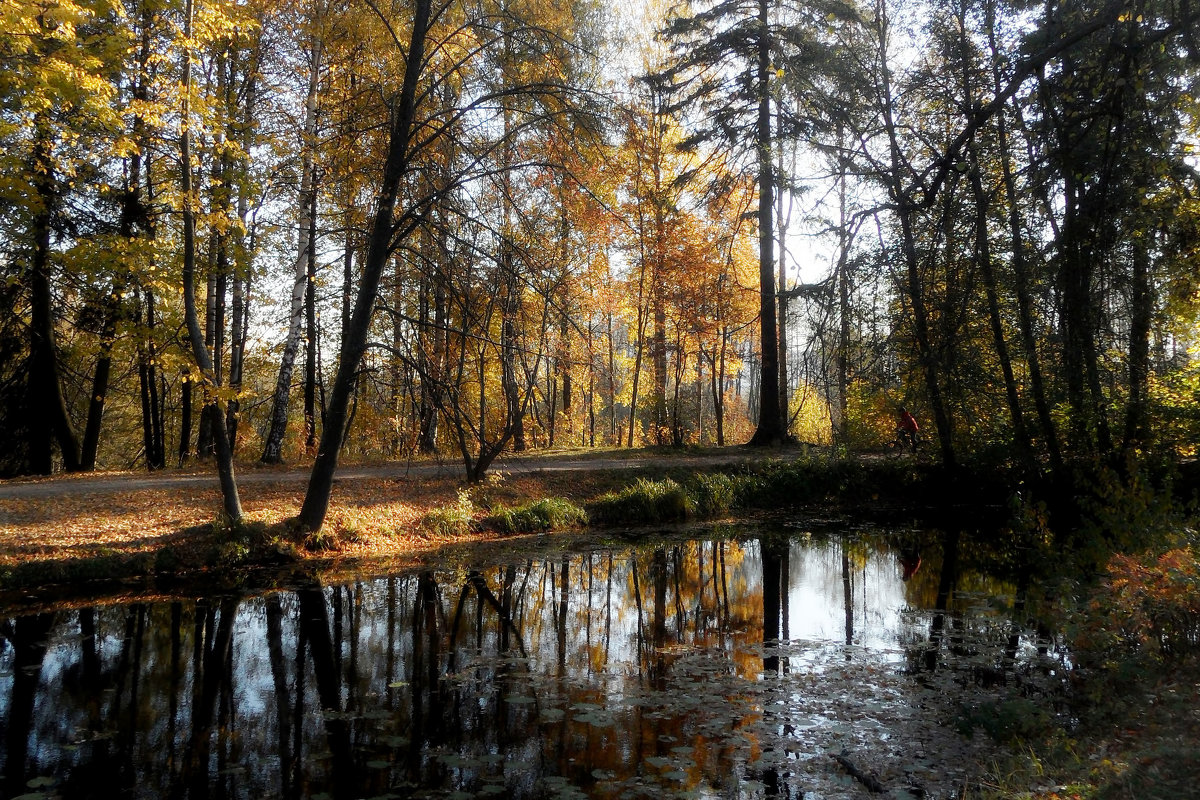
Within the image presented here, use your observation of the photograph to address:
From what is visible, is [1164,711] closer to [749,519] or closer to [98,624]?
[98,624]

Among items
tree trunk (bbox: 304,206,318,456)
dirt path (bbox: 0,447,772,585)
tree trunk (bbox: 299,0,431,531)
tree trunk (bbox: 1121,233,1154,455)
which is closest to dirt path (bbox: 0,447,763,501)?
dirt path (bbox: 0,447,772,585)

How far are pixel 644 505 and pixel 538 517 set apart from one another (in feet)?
8.29

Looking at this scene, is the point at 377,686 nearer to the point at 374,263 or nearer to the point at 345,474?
the point at 374,263

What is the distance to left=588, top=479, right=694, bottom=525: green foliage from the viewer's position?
52.1ft

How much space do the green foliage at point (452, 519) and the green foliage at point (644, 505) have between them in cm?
276

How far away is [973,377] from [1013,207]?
190cm

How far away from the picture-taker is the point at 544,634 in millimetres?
8578

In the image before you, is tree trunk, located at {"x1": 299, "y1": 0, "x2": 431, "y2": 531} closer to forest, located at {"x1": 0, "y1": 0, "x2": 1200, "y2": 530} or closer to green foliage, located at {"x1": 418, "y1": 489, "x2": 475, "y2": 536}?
forest, located at {"x1": 0, "y1": 0, "x2": 1200, "y2": 530}

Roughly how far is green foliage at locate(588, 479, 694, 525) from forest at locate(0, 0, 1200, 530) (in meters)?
3.15

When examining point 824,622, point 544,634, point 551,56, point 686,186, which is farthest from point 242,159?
point 686,186

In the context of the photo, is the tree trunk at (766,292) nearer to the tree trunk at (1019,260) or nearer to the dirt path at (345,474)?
the dirt path at (345,474)

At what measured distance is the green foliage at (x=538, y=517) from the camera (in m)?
14.4

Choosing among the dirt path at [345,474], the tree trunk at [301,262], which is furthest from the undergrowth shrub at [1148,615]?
the tree trunk at [301,262]

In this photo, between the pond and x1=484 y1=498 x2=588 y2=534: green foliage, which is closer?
the pond
